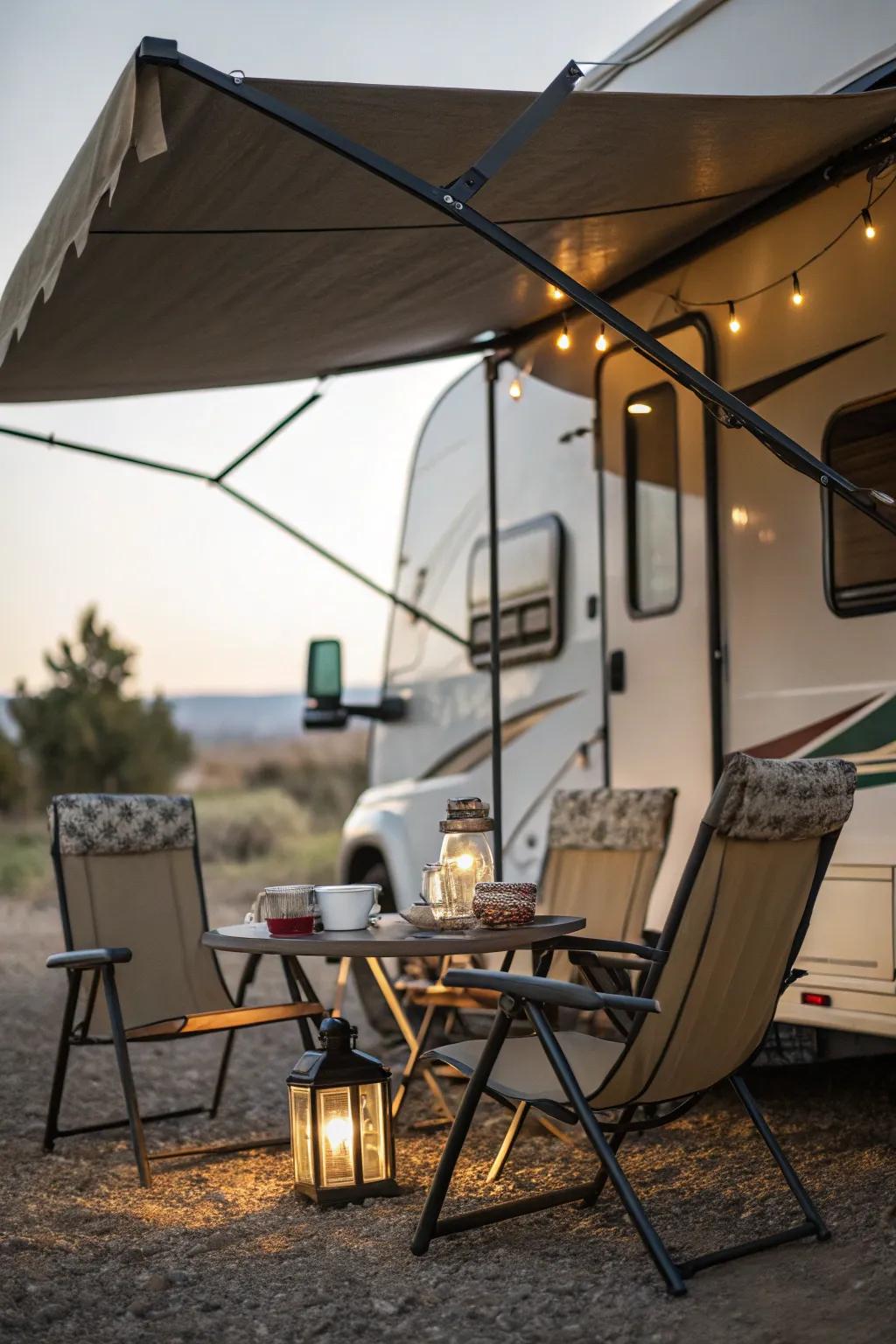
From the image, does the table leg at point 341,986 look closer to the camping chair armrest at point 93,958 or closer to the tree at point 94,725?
the camping chair armrest at point 93,958

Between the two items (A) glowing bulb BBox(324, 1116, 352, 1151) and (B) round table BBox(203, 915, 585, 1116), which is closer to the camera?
(B) round table BBox(203, 915, 585, 1116)

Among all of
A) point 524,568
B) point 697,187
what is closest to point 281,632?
point 524,568

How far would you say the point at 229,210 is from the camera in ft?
11.0

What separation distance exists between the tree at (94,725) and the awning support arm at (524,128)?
15.8 metres

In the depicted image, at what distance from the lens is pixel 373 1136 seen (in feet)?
10.8

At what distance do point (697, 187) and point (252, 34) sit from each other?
20.7 feet

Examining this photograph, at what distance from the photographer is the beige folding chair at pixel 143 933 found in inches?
149

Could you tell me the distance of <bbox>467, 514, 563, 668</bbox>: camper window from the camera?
473cm

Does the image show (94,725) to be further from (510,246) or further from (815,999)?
(510,246)

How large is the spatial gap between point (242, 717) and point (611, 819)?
36707 mm

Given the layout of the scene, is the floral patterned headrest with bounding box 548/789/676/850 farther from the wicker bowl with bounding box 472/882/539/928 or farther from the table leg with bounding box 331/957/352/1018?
the wicker bowl with bounding box 472/882/539/928

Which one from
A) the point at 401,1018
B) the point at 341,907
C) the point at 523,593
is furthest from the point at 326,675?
the point at 341,907

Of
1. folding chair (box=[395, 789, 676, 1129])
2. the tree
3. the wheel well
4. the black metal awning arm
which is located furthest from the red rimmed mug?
the tree

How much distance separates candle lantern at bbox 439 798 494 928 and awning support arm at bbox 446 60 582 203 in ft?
4.49
